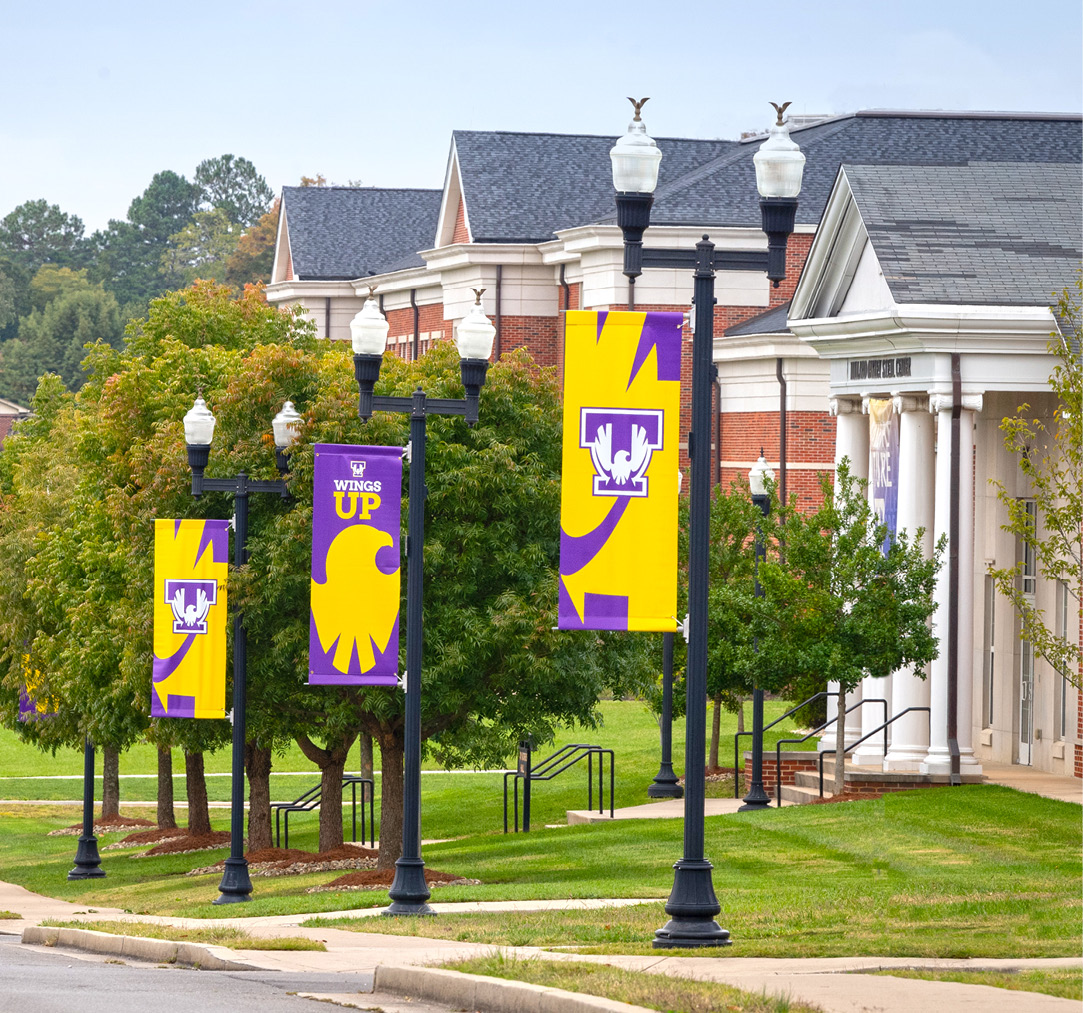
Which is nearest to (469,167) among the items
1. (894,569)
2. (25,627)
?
(25,627)

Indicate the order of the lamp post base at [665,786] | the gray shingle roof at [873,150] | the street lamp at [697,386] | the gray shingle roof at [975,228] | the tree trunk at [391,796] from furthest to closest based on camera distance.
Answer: the gray shingle roof at [873,150] → the lamp post base at [665,786] → the tree trunk at [391,796] → the gray shingle roof at [975,228] → the street lamp at [697,386]

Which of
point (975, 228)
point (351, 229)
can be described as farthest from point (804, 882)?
point (351, 229)

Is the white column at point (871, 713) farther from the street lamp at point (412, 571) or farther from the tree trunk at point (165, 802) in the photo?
the tree trunk at point (165, 802)

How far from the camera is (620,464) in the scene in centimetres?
1482

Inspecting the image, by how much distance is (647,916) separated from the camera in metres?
16.4

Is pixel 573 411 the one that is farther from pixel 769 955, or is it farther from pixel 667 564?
pixel 769 955

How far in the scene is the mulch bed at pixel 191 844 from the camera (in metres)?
35.2

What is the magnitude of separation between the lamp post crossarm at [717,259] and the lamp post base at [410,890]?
7.29 meters

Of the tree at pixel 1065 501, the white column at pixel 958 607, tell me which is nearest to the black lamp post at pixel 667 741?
the white column at pixel 958 607

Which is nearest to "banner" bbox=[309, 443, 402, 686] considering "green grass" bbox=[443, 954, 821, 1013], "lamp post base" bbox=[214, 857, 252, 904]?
"lamp post base" bbox=[214, 857, 252, 904]

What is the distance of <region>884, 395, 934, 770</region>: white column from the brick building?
14161 millimetres

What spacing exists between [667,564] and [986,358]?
12.3 metres

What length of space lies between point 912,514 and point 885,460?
1.27m

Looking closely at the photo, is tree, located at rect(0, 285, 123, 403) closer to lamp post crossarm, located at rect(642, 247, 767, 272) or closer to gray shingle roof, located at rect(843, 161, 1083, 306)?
gray shingle roof, located at rect(843, 161, 1083, 306)
